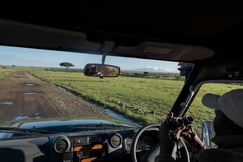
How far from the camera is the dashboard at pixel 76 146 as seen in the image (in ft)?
10.0

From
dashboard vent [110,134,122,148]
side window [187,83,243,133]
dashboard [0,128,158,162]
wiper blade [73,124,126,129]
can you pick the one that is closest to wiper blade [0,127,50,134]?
dashboard [0,128,158,162]

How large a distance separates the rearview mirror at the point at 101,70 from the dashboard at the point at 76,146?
0.83m

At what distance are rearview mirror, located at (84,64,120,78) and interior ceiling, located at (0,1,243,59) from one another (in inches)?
10.2

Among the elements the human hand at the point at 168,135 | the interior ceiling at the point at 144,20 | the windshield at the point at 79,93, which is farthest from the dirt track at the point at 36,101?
the human hand at the point at 168,135

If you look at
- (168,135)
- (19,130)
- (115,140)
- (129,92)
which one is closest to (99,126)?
(115,140)

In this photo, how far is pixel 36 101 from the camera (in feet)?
17.1

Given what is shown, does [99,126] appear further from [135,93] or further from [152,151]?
[135,93]

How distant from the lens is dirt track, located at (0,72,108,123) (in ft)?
13.9

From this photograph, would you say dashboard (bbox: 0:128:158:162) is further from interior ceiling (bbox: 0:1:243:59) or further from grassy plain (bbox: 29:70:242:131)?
interior ceiling (bbox: 0:1:243:59)

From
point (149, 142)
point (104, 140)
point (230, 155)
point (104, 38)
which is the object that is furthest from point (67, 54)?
point (230, 155)

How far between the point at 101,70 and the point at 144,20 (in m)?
0.64

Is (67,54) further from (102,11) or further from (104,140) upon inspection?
(104,140)

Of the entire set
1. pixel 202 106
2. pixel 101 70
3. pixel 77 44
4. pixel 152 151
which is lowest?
pixel 152 151

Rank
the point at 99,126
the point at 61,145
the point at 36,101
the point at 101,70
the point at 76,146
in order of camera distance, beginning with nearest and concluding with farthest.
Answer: the point at 101,70, the point at 61,145, the point at 76,146, the point at 99,126, the point at 36,101
